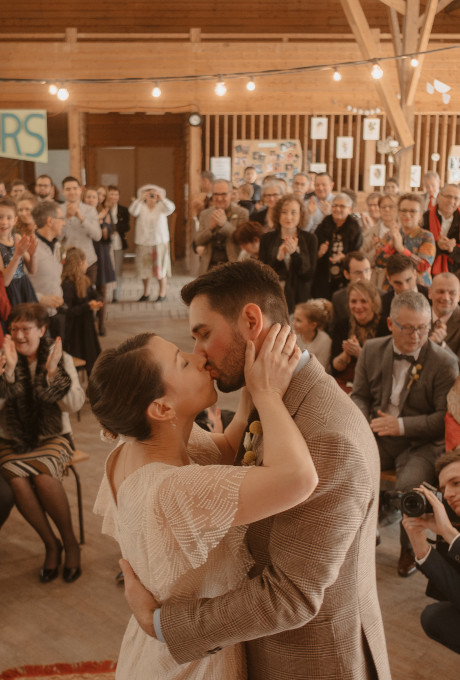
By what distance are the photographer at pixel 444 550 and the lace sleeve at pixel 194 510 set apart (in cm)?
141

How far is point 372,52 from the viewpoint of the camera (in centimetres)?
983

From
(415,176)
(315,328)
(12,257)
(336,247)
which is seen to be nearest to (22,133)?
(12,257)

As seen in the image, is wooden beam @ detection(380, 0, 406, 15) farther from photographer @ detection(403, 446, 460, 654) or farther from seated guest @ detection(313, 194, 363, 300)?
photographer @ detection(403, 446, 460, 654)

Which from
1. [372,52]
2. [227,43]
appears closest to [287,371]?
[372,52]

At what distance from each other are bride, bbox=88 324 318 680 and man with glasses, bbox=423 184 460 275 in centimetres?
525

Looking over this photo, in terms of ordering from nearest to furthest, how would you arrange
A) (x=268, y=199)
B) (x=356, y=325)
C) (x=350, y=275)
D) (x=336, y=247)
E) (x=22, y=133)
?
(x=356, y=325) → (x=350, y=275) → (x=336, y=247) → (x=268, y=199) → (x=22, y=133)

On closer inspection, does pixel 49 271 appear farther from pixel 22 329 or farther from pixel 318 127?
pixel 318 127

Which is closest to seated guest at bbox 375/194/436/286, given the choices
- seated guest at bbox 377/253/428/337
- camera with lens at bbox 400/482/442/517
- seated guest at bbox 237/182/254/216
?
seated guest at bbox 377/253/428/337

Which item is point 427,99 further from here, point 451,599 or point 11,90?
point 451,599

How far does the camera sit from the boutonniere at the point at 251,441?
5.18ft

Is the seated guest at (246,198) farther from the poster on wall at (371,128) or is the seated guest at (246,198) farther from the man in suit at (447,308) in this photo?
the man in suit at (447,308)

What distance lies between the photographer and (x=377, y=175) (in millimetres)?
13297

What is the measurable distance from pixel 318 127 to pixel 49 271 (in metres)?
8.51

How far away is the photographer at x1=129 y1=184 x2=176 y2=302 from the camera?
10.4m
